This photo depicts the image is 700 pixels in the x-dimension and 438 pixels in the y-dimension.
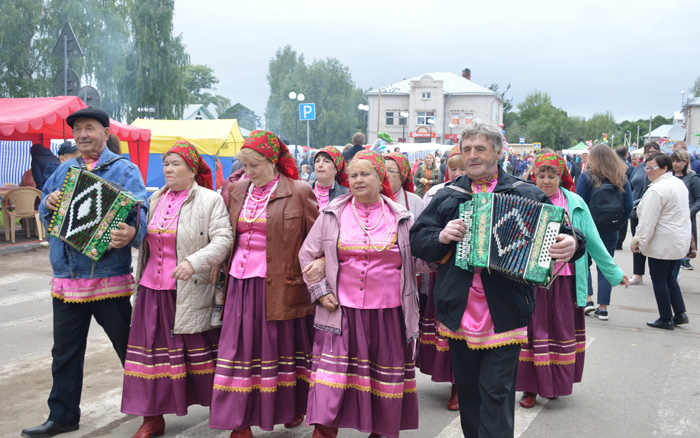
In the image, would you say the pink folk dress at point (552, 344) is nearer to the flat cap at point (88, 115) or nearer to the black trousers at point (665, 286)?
the black trousers at point (665, 286)

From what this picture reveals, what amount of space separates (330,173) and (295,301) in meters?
2.34

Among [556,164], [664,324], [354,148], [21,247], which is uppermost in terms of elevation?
[354,148]

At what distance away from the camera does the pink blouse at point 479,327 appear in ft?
10.0

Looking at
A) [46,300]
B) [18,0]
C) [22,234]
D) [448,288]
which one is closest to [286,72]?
[18,0]

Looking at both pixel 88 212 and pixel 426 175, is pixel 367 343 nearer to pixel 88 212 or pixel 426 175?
pixel 88 212

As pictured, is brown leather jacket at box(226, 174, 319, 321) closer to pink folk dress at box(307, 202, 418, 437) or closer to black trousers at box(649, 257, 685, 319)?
pink folk dress at box(307, 202, 418, 437)

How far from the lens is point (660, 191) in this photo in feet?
22.9

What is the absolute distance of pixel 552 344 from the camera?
448cm

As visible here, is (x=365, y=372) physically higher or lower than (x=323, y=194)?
lower

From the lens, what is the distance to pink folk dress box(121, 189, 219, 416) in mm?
3818

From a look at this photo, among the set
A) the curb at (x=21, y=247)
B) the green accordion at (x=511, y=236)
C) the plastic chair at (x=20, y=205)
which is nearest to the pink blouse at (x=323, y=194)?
the green accordion at (x=511, y=236)

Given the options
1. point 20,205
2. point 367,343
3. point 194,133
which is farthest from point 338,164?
point 194,133

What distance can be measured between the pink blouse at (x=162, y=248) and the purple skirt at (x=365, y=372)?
3.93 feet

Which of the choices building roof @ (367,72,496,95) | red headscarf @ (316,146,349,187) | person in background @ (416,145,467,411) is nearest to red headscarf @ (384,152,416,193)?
person in background @ (416,145,467,411)
